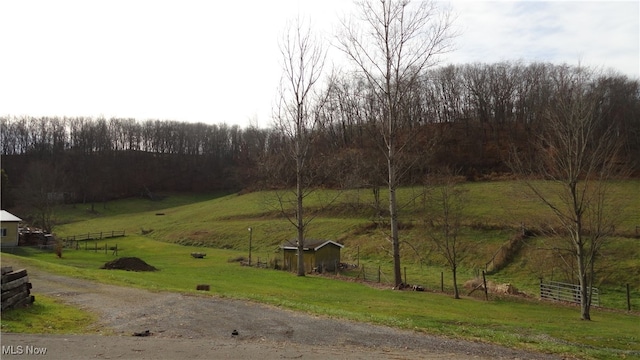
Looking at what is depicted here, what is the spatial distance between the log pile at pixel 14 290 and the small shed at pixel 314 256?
80.7 ft

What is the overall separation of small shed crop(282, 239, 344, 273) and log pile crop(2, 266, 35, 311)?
2459 cm

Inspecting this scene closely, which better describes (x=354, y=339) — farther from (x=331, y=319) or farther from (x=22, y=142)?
(x=22, y=142)

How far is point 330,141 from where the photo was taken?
86.4m

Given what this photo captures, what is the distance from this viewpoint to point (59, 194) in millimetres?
89875

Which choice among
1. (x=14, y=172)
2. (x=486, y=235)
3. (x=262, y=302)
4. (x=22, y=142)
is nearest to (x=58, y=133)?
(x=22, y=142)

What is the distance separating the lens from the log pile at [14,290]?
37.6 ft

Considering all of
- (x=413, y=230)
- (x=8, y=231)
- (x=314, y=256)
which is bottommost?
(x=314, y=256)

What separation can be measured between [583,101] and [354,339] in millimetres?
16921

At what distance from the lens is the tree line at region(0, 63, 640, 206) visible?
65.9 meters

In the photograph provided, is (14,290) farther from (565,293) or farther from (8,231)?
(8,231)

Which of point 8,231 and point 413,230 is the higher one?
point 8,231

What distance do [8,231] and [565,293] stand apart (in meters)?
50.3

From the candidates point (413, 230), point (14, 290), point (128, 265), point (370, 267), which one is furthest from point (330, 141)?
point (14, 290)
